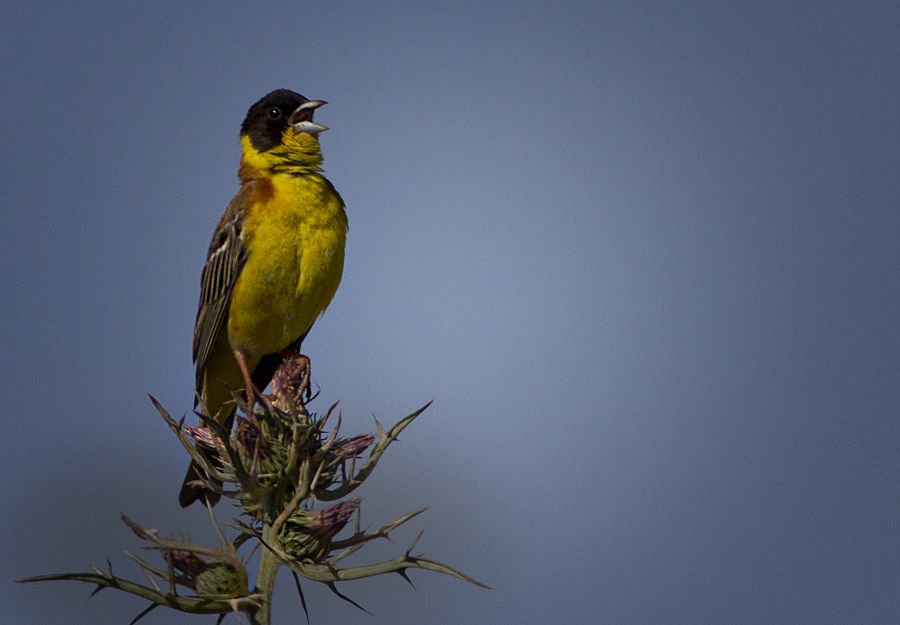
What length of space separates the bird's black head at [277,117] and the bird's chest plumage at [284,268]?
2.32 ft

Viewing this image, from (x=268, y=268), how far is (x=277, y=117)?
145 cm

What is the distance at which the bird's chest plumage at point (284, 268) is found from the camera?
255 inches

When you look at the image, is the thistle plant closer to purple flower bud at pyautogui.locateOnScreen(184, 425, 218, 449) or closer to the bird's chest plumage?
purple flower bud at pyautogui.locateOnScreen(184, 425, 218, 449)

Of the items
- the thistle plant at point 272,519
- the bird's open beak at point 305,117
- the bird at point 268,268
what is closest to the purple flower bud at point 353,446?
the thistle plant at point 272,519

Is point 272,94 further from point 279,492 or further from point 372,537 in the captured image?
point 372,537

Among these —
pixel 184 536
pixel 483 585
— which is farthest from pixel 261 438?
pixel 483 585

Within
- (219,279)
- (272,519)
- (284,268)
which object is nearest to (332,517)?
(272,519)

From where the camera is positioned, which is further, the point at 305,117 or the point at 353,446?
the point at 305,117

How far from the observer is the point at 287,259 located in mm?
6469

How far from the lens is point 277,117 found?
734 centimetres

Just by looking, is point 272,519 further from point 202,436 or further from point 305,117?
point 305,117

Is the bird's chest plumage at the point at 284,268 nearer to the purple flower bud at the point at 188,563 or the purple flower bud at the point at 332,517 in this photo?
the purple flower bud at the point at 332,517

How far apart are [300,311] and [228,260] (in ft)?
1.95

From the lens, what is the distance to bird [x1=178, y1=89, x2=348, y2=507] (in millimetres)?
6477
